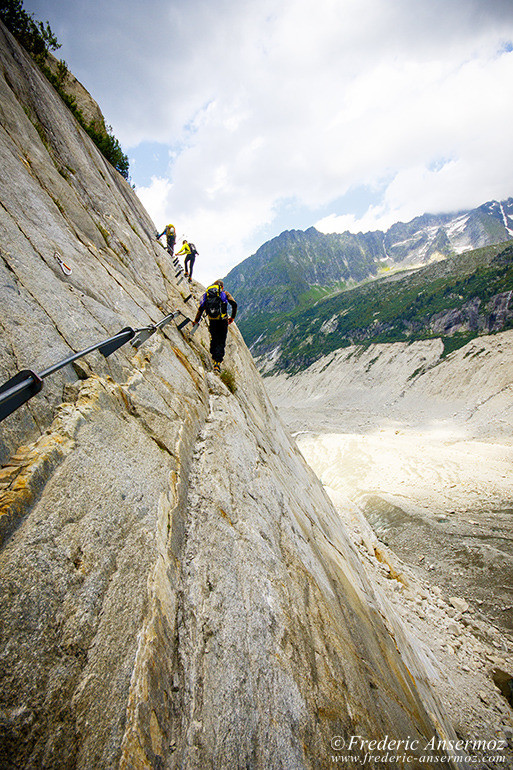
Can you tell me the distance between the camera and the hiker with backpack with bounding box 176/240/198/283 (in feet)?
45.0

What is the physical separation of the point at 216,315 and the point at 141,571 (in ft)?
22.5

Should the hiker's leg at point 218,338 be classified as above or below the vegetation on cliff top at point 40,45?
below

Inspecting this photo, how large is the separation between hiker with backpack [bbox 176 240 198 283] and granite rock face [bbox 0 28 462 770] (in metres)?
6.68

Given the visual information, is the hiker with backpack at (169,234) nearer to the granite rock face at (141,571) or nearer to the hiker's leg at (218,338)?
the granite rock face at (141,571)

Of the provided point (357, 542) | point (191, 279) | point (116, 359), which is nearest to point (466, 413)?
point (357, 542)

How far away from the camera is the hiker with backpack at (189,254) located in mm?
13719

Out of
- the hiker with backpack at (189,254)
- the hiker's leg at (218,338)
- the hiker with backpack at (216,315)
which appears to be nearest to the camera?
the hiker with backpack at (216,315)

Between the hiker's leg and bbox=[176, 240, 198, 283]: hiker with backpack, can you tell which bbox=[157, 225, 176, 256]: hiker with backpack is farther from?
the hiker's leg

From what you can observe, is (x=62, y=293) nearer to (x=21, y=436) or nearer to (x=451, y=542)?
(x=21, y=436)

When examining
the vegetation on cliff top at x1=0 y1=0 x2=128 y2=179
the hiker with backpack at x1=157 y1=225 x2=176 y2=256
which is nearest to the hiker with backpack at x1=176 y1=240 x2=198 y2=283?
the hiker with backpack at x1=157 y1=225 x2=176 y2=256

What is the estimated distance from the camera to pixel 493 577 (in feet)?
39.4

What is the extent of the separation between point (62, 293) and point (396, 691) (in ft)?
29.6

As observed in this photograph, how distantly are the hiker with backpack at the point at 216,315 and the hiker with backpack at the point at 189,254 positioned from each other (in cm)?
592

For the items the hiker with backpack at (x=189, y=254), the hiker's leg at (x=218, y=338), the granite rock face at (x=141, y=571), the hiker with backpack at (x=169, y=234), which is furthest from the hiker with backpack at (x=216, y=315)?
the hiker with backpack at (x=169, y=234)
